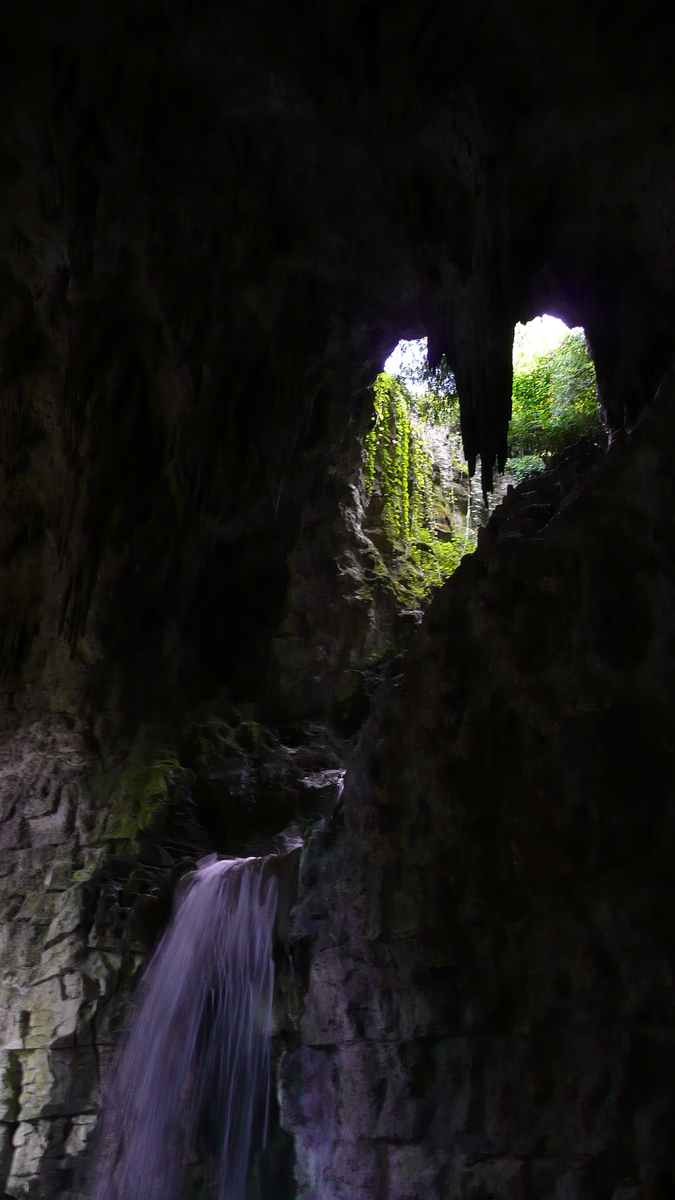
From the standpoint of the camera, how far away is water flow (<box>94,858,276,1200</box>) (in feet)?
17.3

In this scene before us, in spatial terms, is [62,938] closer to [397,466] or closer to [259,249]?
[259,249]

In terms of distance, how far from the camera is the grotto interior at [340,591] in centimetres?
332

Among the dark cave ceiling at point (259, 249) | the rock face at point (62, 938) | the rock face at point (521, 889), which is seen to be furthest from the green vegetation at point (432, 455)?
the rock face at point (521, 889)

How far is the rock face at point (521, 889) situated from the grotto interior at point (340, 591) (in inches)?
0.7

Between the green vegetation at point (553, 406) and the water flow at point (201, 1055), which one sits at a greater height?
the green vegetation at point (553, 406)

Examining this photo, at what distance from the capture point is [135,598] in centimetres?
935

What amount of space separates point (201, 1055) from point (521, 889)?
136 inches

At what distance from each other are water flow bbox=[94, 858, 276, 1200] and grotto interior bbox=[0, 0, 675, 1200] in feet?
0.66

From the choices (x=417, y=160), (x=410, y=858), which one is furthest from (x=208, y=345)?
(x=410, y=858)

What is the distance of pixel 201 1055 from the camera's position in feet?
18.8

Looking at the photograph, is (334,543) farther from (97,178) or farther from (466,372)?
(97,178)

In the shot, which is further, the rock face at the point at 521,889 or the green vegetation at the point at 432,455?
the green vegetation at the point at 432,455

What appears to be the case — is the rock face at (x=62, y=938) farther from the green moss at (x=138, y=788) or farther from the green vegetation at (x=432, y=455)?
the green vegetation at (x=432, y=455)

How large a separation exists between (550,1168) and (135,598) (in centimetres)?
734
